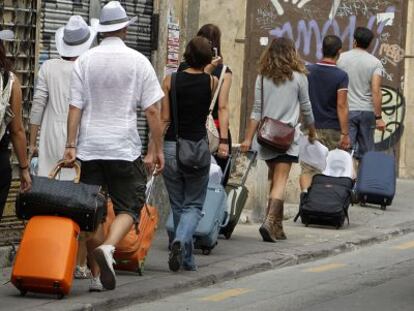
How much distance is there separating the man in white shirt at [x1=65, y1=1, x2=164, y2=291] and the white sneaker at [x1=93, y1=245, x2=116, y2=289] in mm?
11

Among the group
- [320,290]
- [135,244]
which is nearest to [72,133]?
[135,244]

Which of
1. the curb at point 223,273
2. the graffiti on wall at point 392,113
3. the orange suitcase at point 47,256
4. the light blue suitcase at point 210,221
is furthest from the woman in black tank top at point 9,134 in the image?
the graffiti on wall at point 392,113

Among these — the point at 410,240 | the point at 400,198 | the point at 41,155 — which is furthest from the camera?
the point at 400,198

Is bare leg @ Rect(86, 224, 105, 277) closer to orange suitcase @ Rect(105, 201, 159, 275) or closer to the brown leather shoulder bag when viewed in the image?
orange suitcase @ Rect(105, 201, 159, 275)

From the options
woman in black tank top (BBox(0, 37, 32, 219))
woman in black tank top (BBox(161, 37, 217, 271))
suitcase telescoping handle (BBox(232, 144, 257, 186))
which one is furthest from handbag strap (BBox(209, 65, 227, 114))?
woman in black tank top (BBox(0, 37, 32, 219))

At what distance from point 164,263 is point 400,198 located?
6.36 meters

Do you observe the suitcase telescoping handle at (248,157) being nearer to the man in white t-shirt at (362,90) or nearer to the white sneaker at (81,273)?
the man in white t-shirt at (362,90)

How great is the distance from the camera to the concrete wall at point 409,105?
19484 mm

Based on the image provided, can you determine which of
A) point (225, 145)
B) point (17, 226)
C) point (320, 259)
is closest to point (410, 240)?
point (320, 259)

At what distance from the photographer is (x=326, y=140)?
14219mm

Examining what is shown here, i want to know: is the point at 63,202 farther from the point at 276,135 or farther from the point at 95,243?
the point at 276,135

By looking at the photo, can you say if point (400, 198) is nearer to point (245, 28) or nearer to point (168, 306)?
point (245, 28)

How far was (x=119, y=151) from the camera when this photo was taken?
9453 mm

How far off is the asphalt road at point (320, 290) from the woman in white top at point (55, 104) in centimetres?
104
